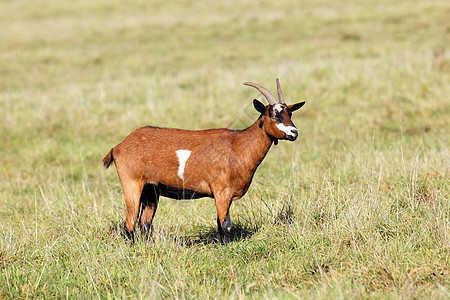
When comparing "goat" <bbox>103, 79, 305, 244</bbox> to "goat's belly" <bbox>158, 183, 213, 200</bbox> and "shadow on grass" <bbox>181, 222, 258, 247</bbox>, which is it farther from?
"shadow on grass" <bbox>181, 222, 258, 247</bbox>

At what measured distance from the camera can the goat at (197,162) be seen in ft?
18.4

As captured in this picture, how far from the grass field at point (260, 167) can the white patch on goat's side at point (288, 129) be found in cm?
113

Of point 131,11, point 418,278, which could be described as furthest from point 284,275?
point 131,11

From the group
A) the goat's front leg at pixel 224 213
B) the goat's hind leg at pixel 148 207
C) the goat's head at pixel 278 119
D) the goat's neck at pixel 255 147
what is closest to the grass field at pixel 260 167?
the goat's front leg at pixel 224 213

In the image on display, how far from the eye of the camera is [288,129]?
17.2ft

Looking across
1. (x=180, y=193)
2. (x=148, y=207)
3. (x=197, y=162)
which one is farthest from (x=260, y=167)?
(x=197, y=162)

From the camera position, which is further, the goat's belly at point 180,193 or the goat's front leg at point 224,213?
the goat's belly at point 180,193

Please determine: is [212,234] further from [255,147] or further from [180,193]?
[255,147]

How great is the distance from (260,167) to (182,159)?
16.0ft

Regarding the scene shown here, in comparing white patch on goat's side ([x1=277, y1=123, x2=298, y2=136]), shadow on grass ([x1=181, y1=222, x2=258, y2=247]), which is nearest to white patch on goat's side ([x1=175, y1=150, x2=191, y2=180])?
shadow on grass ([x1=181, y1=222, x2=258, y2=247])

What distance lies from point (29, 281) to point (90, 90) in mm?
12095

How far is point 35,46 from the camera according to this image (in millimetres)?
29609

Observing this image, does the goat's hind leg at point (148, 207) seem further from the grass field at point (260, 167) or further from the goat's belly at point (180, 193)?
the grass field at point (260, 167)

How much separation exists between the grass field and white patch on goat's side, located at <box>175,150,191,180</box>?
1.99 feet
